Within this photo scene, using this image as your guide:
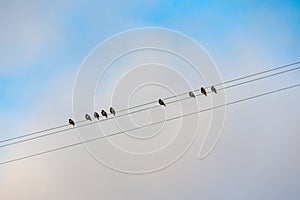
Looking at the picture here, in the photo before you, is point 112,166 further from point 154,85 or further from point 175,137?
point 154,85

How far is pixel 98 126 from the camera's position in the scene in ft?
85.6

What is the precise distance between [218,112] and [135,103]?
7488 mm

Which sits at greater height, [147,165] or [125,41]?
[125,41]

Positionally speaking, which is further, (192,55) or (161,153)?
(161,153)

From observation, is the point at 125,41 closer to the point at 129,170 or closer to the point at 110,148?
the point at 110,148

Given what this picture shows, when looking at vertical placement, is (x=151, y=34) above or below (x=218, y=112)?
above

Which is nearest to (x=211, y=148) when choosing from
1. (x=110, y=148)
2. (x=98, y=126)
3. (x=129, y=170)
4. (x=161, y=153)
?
(x=161, y=153)

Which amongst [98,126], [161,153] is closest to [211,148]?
[161,153]

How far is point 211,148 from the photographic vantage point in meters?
37.2

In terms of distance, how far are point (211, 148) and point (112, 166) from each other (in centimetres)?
1086

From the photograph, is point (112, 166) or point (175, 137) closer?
point (175, 137)

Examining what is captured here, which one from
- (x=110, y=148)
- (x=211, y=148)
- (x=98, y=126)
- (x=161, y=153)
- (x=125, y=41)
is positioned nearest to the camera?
(x=98, y=126)

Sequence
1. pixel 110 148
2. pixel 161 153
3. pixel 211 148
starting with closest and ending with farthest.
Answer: pixel 110 148
pixel 161 153
pixel 211 148

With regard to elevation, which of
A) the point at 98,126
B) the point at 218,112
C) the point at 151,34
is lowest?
the point at 218,112
